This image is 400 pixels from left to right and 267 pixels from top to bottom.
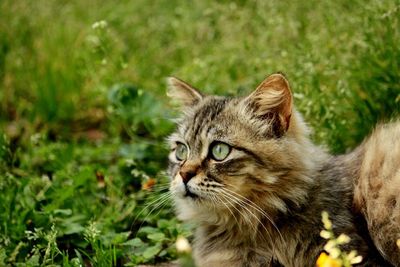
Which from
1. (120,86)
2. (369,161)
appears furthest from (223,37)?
(369,161)

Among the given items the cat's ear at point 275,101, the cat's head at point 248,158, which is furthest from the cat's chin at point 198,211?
the cat's ear at point 275,101

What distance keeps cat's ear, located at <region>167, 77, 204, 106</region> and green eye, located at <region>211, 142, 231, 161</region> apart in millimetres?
479

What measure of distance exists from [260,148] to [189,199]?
0.38 metres

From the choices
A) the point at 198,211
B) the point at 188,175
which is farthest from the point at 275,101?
the point at 198,211

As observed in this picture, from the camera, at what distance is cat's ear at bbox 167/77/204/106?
3.29 m

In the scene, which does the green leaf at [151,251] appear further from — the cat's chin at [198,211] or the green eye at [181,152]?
the green eye at [181,152]

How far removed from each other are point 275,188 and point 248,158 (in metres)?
0.17

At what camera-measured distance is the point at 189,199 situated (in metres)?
2.82

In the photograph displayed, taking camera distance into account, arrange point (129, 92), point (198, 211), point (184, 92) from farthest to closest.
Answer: point (129, 92), point (184, 92), point (198, 211)

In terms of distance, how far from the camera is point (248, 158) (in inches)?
110

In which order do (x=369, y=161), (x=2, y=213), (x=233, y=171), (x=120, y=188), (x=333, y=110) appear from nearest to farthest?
(x=233, y=171), (x=369, y=161), (x=2, y=213), (x=333, y=110), (x=120, y=188)


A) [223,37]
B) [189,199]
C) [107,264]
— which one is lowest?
[107,264]

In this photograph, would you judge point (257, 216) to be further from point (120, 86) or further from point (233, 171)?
point (120, 86)

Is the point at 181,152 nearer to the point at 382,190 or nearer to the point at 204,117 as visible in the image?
the point at 204,117
